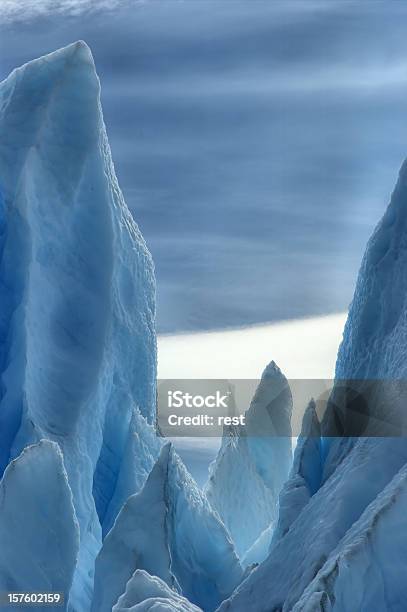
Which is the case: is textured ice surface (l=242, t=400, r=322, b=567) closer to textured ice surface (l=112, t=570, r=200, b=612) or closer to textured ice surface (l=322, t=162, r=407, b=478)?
textured ice surface (l=322, t=162, r=407, b=478)

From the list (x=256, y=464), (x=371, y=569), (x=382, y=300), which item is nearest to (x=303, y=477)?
(x=382, y=300)

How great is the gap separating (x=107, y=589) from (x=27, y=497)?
1066mm

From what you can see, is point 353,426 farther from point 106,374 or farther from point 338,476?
point 106,374

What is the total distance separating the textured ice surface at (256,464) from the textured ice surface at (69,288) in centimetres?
372

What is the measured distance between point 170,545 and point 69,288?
10.2 feet

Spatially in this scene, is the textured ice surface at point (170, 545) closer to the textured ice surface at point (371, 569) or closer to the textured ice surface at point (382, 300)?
the textured ice surface at point (382, 300)

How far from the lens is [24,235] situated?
40.8ft

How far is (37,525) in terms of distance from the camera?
1036 cm

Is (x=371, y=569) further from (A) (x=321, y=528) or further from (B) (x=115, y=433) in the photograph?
(B) (x=115, y=433)

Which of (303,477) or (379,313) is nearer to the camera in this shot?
(379,313)

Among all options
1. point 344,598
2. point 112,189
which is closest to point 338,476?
point 344,598

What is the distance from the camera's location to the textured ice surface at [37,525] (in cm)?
1023

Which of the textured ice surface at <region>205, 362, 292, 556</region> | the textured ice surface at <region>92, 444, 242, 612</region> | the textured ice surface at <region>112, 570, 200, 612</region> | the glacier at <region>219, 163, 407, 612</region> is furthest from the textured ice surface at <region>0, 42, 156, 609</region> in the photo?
the textured ice surface at <region>205, 362, 292, 556</region>

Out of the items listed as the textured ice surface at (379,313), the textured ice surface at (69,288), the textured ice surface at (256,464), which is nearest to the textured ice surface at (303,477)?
the textured ice surface at (379,313)
